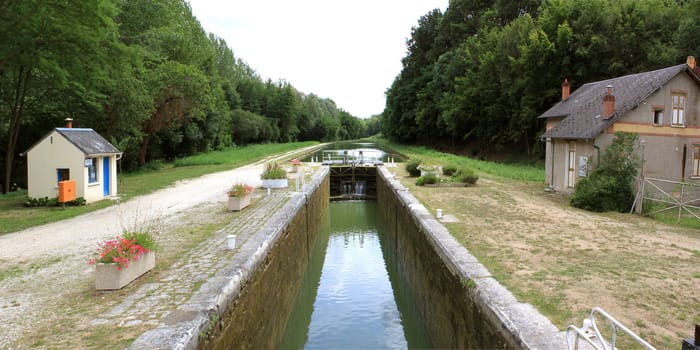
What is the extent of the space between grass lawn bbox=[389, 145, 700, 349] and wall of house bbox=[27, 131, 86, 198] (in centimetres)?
991

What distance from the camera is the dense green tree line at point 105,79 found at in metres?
14.2

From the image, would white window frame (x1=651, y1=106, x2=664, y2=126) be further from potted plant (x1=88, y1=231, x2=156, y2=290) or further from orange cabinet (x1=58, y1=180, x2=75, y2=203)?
orange cabinet (x1=58, y1=180, x2=75, y2=203)

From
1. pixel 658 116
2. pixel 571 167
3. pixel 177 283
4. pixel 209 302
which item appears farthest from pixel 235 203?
pixel 658 116

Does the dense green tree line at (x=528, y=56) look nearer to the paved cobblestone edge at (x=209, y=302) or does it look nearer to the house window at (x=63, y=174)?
the paved cobblestone edge at (x=209, y=302)

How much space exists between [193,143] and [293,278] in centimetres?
3126

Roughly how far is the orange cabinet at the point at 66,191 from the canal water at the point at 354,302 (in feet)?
22.8

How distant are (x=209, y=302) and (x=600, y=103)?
1524 cm

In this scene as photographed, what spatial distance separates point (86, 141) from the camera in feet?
44.9

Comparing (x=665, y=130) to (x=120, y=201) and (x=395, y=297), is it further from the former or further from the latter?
(x=120, y=201)

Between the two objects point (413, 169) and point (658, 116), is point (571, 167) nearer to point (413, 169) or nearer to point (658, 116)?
point (658, 116)

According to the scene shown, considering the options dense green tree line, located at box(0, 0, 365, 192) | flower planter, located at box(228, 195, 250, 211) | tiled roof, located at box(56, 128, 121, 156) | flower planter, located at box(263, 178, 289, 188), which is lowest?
flower planter, located at box(228, 195, 250, 211)

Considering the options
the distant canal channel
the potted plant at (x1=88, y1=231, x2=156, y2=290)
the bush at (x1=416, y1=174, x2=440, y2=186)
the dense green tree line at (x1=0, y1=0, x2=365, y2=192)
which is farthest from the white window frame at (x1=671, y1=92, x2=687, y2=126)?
the dense green tree line at (x1=0, y1=0, x2=365, y2=192)

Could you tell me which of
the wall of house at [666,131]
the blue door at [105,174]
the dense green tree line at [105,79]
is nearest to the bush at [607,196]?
the wall of house at [666,131]

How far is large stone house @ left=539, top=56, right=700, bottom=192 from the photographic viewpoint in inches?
557
